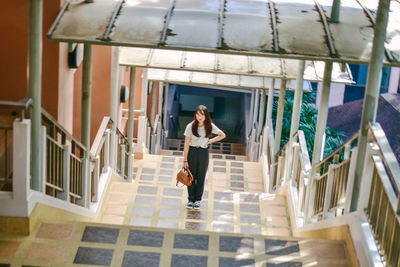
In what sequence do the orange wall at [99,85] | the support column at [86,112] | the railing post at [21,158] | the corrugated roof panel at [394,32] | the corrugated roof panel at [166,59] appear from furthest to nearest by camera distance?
the orange wall at [99,85] → the corrugated roof panel at [166,59] → the support column at [86,112] → the corrugated roof panel at [394,32] → the railing post at [21,158]

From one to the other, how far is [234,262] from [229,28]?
2.32 metres

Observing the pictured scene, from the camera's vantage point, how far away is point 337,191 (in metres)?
5.47

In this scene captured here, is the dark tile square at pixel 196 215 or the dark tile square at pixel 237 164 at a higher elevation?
the dark tile square at pixel 196 215

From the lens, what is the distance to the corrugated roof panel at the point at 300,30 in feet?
17.2

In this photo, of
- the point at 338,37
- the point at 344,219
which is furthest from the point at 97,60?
the point at 344,219

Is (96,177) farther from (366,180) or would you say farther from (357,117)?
(357,117)

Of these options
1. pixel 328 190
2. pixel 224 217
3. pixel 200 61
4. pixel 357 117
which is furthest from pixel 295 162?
pixel 357 117

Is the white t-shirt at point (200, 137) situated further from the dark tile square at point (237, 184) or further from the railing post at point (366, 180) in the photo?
the dark tile square at point (237, 184)

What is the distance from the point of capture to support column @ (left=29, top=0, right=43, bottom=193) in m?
4.51

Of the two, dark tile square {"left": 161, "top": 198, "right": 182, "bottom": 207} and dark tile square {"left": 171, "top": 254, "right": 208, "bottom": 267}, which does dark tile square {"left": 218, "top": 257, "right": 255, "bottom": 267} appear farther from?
dark tile square {"left": 161, "top": 198, "right": 182, "bottom": 207}

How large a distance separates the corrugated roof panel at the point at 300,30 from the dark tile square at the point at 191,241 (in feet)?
6.29

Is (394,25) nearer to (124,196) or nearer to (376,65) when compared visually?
(376,65)

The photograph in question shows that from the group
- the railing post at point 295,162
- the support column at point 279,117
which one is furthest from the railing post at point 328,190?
the support column at point 279,117

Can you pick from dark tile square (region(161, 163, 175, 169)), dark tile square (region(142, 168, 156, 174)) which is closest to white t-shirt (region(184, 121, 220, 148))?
dark tile square (region(142, 168, 156, 174))
